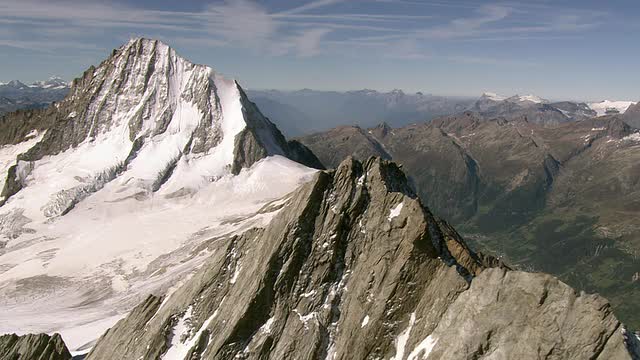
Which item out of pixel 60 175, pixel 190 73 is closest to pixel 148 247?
pixel 60 175

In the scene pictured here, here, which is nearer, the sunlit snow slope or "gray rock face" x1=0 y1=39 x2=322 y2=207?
the sunlit snow slope

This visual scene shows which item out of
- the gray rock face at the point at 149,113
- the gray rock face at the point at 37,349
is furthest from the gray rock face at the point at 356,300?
the gray rock face at the point at 149,113

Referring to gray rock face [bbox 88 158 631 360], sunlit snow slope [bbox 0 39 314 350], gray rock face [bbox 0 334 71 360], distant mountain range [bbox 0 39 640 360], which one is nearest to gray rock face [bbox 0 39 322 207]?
sunlit snow slope [bbox 0 39 314 350]

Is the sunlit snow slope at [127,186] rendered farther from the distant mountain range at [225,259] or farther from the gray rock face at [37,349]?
the gray rock face at [37,349]

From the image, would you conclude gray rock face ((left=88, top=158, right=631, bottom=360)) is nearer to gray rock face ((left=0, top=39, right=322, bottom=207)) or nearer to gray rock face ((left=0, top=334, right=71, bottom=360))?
gray rock face ((left=0, top=334, right=71, bottom=360))

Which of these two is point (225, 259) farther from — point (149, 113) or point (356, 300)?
point (149, 113)

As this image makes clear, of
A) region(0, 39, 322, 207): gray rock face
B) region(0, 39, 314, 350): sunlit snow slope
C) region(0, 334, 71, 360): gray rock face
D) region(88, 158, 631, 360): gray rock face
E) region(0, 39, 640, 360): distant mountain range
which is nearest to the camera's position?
region(88, 158, 631, 360): gray rock face

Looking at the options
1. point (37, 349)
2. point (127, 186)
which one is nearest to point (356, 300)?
point (37, 349)
